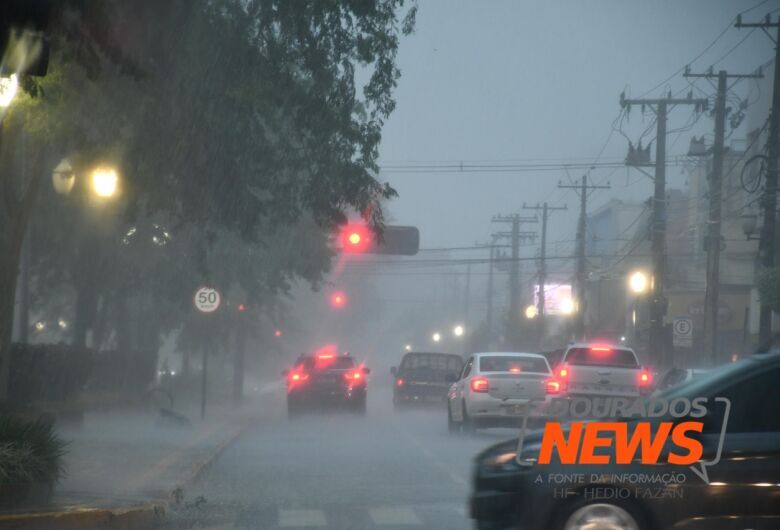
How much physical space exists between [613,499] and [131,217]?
13.8 metres

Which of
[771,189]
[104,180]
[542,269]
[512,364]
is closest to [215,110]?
[104,180]

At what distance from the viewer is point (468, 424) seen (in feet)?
85.5

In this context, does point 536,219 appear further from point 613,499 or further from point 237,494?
point 613,499

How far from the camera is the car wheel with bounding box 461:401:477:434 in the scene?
1013 inches

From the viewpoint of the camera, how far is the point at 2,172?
18766mm

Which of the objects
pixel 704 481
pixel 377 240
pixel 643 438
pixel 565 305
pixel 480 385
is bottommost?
pixel 480 385

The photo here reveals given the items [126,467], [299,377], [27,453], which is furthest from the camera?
[299,377]

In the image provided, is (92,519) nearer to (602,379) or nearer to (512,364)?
(512,364)

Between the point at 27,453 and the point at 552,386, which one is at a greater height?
the point at 552,386

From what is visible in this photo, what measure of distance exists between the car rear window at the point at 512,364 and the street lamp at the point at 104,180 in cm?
962

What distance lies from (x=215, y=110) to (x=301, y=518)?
790cm

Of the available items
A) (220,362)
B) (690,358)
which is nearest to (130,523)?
(690,358)

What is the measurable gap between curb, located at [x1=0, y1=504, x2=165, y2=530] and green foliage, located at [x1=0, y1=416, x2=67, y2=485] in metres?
0.98

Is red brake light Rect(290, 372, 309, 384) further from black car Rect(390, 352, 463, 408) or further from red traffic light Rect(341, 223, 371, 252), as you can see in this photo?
red traffic light Rect(341, 223, 371, 252)
